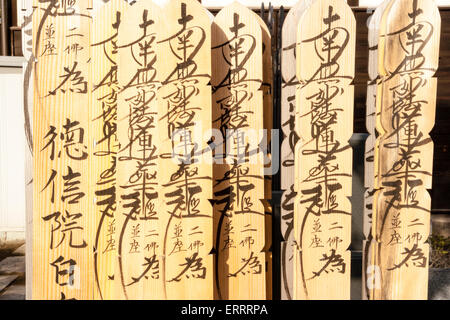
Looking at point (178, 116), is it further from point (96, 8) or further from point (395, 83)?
point (395, 83)

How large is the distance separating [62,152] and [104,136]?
0.24 metres

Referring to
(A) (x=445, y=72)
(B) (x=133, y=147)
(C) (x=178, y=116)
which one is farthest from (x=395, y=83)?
(A) (x=445, y=72)

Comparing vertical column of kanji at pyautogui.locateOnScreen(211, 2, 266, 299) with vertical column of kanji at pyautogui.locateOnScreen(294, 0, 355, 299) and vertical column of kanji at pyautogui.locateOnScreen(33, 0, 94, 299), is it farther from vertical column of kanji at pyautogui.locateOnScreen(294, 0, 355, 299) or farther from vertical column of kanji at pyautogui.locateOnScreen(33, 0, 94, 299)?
vertical column of kanji at pyautogui.locateOnScreen(33, 0, 94, 299)

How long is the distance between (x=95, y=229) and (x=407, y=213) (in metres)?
1.72

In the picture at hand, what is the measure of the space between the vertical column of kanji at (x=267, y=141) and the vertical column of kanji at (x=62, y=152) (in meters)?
0.96

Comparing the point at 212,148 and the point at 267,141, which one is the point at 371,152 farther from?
the point at 212,148

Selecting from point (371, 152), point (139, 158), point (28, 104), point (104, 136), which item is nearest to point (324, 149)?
point (371, 152)

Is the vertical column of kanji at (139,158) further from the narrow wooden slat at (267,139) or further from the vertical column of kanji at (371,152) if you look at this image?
the vertical column of kanji at (371,152)

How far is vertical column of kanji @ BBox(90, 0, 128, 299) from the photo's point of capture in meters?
1.65

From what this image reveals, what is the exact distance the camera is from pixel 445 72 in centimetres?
344

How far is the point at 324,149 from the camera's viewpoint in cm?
169

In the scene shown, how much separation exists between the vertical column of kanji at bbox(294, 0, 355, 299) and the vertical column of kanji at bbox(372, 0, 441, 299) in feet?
0.63

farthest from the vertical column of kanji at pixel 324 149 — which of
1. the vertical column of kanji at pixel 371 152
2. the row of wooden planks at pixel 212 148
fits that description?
the vertical column of kanji at pixel 371 152

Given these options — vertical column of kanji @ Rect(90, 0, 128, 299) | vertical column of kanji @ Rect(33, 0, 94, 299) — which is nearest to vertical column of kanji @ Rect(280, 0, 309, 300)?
vertical column of kanji @ Rect(90, 0, 128, 299)
